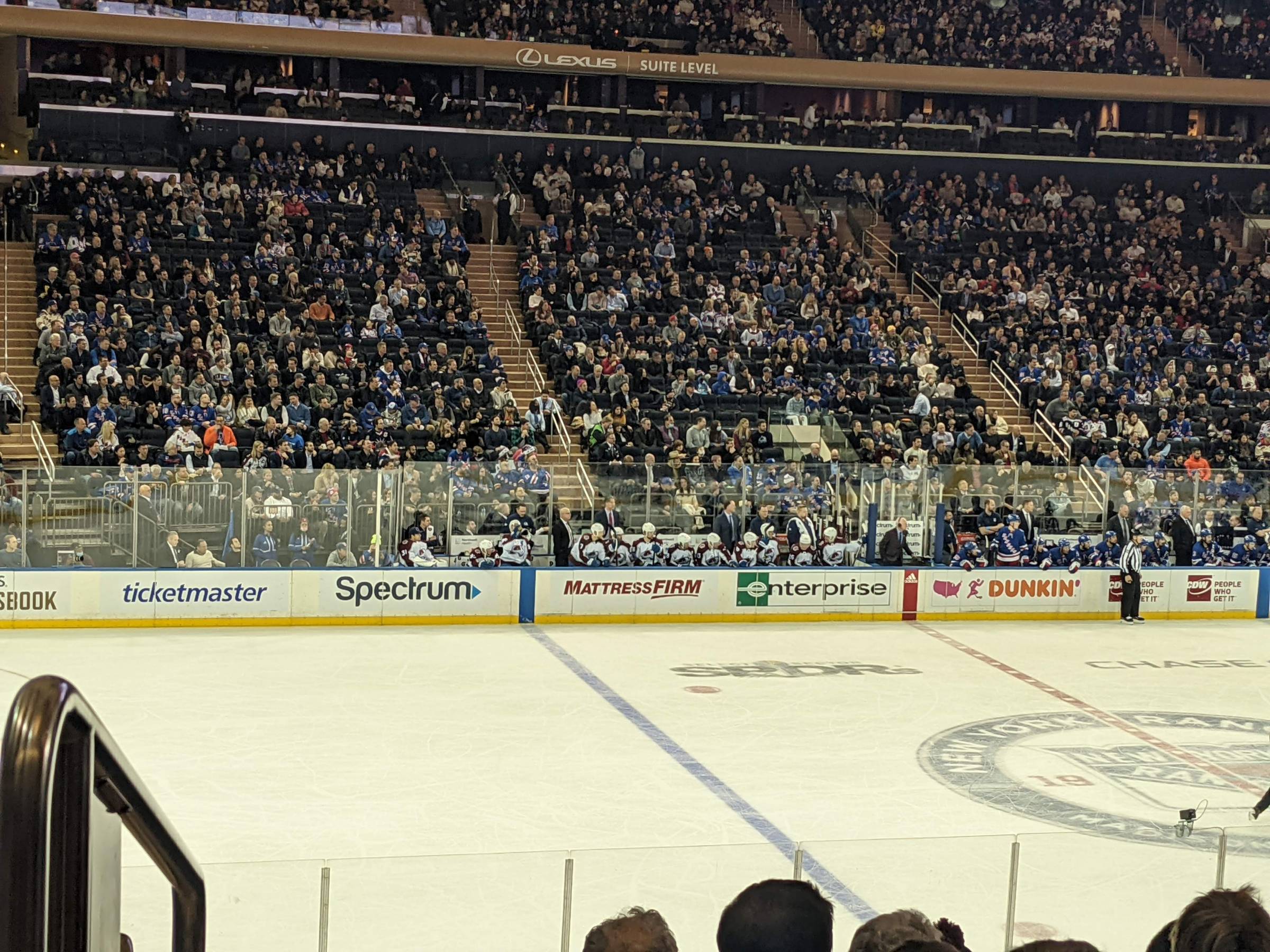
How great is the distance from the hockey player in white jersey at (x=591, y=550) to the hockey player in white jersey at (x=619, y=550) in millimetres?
89

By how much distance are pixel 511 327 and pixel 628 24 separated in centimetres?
949

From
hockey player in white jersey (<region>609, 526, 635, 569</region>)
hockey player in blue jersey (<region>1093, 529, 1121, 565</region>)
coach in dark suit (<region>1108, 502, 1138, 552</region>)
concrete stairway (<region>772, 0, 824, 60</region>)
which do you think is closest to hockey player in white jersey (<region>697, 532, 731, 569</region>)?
hockey player in white jersey (<region>609, 526, 635, 569</region>)

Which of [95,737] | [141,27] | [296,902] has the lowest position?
[296,902]

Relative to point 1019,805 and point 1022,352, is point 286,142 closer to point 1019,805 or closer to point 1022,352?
point 1022,352

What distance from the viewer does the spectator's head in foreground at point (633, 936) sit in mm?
2754

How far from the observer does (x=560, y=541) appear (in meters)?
20.5

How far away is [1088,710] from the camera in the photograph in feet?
52.7

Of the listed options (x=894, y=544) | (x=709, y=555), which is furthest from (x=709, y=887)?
(x=894, y=544)

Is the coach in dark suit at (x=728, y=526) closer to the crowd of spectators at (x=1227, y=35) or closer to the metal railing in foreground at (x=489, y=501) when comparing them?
the metal railing in foreground at (x=489, y=501)

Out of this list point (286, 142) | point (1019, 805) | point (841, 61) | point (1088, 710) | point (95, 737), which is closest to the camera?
point (95, 737)

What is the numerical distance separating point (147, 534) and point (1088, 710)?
35.7ft

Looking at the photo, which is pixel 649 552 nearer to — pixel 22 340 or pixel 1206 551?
pixel 1206 551

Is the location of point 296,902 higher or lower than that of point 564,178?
lower

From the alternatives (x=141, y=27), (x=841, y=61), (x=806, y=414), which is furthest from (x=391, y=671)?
(x=841, y=61)
